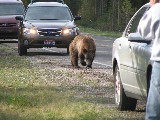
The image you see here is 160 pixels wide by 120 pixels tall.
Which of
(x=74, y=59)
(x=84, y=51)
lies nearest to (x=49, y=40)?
(x=74, y=59)

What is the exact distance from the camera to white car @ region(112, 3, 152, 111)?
34.3 ft

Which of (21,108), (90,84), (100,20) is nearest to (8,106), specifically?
(21,108)

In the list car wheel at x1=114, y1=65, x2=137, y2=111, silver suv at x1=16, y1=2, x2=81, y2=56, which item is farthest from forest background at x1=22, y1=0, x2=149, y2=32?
car wheel at x1=114, y1=65, x2=137, y2=111

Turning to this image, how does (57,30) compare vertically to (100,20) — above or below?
above

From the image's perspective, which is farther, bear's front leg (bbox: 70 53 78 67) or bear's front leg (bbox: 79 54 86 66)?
bear's front leg (bbox: 70 53 78 67)

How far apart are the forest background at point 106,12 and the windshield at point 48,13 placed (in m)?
35.5

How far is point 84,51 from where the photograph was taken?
813 inches

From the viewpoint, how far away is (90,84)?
16.1 m

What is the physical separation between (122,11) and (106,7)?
1086 inches

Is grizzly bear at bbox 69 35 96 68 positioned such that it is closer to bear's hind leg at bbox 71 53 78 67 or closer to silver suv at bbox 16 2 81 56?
bear's hind leg at bbox 71 53 78 67

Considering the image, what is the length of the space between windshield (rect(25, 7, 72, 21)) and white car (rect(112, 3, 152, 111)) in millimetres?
14663

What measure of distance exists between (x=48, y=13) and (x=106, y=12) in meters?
64.8

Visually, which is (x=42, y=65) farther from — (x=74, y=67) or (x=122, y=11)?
(x=122, y=11)

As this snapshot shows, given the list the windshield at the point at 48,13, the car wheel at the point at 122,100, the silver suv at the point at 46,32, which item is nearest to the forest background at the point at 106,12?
the windshield at the point at 48,13
